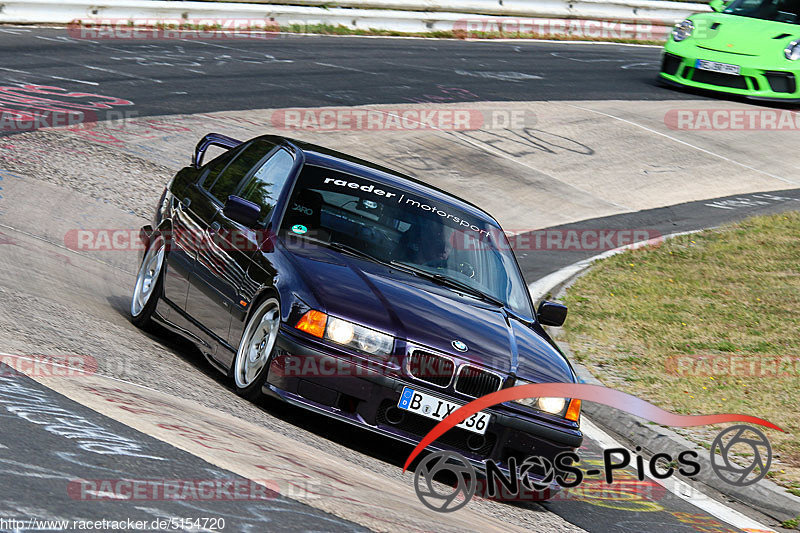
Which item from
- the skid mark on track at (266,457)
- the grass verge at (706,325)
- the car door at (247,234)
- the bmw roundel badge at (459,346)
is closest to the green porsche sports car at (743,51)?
the grass verge at (706,325)

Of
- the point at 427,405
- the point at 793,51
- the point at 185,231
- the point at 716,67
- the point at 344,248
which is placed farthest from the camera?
the point at 716,67

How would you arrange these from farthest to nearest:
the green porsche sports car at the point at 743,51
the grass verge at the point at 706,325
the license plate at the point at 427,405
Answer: the green porsche sports car at the point at 743,51 < the grass verge at the point at 706,325 < the license plate at the point at 427,405

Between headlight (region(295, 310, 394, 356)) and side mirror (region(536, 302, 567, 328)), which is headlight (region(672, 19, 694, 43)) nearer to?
side mirror (region(536, 302, 567, 328))

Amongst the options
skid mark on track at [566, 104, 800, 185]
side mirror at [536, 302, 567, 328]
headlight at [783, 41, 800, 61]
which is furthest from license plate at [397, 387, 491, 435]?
headlight at [783, 41, 800, 61]

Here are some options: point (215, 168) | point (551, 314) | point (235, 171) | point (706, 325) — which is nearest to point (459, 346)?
point (551, 314)

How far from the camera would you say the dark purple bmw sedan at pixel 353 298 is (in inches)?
232

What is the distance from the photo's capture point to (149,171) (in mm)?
12844

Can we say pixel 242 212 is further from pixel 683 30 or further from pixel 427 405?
pixel 683 30

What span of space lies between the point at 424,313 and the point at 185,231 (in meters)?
2.25

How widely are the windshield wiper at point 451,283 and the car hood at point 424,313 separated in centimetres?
10

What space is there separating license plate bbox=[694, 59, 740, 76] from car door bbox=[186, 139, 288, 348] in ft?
46.0

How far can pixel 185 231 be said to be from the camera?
776 cm

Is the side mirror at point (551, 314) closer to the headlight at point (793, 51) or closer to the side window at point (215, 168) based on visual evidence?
the side window at point (215, 168)

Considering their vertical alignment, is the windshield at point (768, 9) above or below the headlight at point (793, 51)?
above
